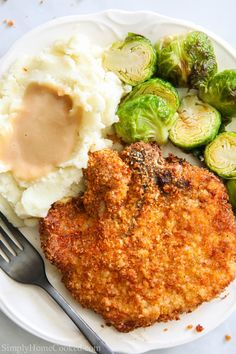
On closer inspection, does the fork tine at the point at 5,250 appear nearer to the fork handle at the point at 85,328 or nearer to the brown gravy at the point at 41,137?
the fork handle at the point at 85,328

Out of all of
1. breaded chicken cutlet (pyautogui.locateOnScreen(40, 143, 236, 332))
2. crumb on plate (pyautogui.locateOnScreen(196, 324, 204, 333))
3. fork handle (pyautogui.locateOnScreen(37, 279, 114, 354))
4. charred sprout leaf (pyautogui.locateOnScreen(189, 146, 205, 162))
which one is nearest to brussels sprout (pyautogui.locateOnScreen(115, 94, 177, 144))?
breaded chicken cutlet (pyautogui.locateOnScreen(40, 143, 236, 332))

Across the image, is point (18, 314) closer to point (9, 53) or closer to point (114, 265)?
point (114, 265)

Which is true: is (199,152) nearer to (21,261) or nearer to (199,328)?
(199,328)

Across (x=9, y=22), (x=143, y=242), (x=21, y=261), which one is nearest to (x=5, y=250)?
(x=21, y=261)

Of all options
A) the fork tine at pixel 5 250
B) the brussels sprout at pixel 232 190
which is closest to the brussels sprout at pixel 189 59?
the brussels sprout at pixel 232 190

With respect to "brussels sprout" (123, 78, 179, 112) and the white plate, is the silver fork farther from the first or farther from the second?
"brussels sprout" (123, 78, 179, 112)

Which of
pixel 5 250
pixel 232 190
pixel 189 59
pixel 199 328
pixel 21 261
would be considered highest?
pixel 189 59

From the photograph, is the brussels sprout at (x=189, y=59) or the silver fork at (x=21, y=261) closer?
the silver fork at (x=21, y=261)

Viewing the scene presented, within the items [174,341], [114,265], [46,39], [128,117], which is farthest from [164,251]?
[46,39]
